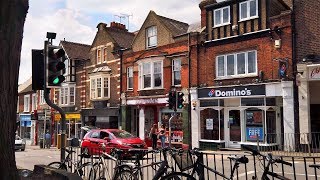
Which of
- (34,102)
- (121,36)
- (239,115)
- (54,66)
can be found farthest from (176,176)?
(34,102)

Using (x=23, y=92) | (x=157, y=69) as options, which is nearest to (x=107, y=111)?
(x=157, y=69)

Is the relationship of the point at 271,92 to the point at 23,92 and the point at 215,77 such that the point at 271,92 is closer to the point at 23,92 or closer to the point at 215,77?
the point at 215,77

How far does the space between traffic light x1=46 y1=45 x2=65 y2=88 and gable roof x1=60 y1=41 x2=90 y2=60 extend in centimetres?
2718

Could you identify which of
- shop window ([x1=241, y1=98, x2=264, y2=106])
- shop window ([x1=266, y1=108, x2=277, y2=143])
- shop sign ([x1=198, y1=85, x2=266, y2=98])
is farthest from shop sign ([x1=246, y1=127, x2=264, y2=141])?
shop sign ([x1=198, y1=85, x2=266, y2=98])

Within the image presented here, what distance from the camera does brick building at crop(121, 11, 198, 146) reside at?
24.8 m

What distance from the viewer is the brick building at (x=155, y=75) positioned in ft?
81.4

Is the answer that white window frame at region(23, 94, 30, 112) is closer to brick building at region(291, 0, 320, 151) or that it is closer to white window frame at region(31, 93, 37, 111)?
white window frame at region(31, 93, 37, 111)

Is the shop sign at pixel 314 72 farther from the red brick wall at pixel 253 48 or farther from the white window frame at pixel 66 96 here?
the white window frame at pixel 66 96

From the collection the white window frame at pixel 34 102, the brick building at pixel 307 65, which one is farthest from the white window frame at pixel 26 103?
the brick building at pixel 307 65

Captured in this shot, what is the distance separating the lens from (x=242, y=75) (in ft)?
69.5

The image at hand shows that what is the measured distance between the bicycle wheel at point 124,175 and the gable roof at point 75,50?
2844 centimetres

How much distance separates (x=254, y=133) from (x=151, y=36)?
34.9ft

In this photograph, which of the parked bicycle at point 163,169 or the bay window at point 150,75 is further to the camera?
the bay window at point 150,75

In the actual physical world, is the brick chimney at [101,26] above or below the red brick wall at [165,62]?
above
